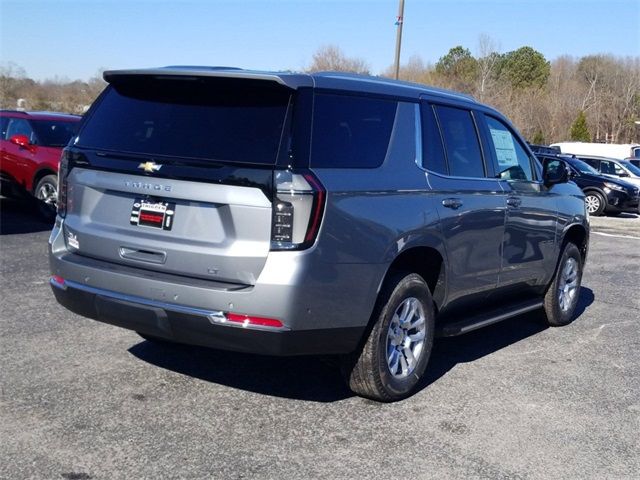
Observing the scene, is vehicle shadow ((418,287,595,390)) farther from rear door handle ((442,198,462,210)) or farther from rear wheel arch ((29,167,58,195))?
rear wheel arch ((29,167,58,195))

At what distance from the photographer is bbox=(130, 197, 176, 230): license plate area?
4234 millimetres

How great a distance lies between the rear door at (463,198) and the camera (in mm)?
5234

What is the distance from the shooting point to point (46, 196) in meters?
12.2

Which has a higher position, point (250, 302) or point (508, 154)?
point (508, 154)

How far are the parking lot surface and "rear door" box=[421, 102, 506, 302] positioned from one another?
0.74 meters

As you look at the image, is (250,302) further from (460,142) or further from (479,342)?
(479,342)

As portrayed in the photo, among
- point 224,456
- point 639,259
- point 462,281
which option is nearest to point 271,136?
point 224,456

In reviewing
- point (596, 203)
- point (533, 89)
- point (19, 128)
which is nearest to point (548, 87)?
point (533, 89)

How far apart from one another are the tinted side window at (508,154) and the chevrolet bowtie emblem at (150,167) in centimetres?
295

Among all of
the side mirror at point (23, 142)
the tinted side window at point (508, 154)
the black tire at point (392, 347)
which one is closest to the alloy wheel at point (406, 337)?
the black tire at point (392, 347)

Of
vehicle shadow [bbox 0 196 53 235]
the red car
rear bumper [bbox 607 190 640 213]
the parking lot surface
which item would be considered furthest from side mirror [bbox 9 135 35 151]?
rear bumper [bbox 607 190 640 213]

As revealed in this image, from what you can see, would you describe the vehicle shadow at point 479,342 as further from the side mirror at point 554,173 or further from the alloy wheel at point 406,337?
the side mirror at point 554,173

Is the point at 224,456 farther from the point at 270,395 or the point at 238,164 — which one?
the point at 238,164

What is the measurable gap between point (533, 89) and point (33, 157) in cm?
4539
